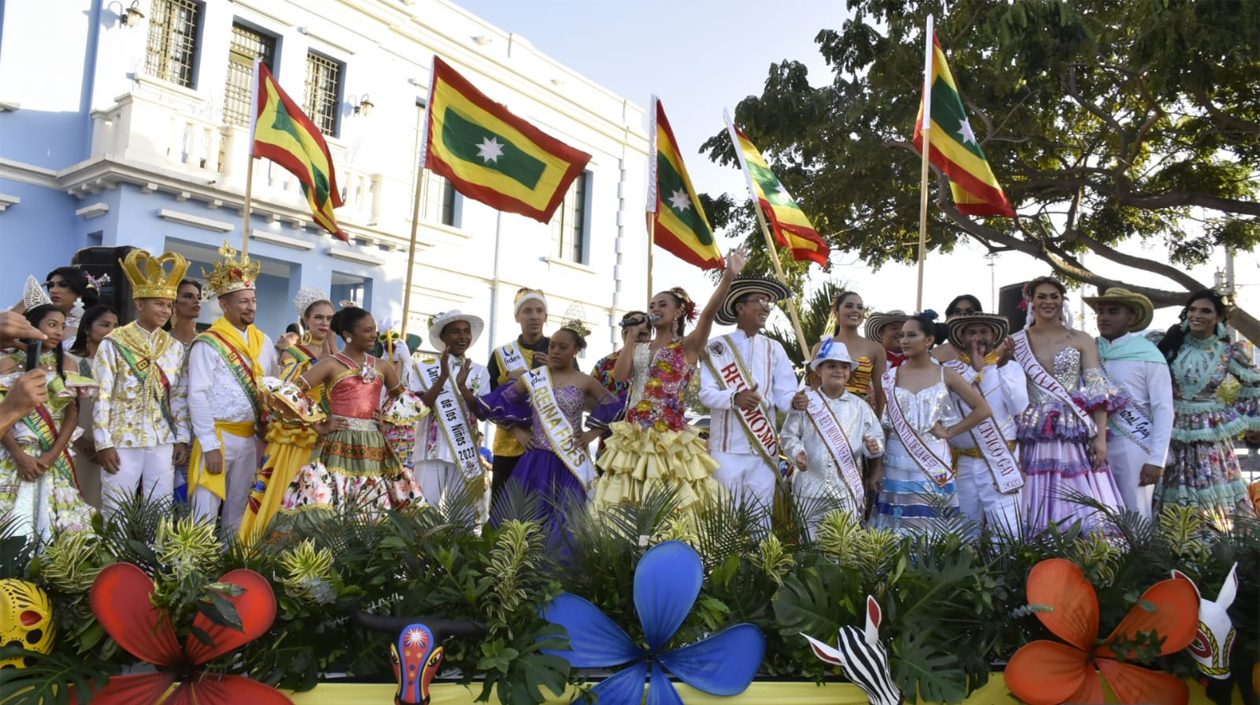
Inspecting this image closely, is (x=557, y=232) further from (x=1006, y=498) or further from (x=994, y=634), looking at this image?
(x=994, y=634)

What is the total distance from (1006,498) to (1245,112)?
9024 millimetres

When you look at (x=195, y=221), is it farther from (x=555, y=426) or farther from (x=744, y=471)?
(x=744, y=471)

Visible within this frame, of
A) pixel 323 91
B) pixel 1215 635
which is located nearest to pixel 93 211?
pixel 323 91

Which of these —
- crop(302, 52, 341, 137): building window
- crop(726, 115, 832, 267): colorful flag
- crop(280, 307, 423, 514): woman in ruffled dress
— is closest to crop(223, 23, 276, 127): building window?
crop(302, 52, 341, 137): building window

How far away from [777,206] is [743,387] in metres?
3.42

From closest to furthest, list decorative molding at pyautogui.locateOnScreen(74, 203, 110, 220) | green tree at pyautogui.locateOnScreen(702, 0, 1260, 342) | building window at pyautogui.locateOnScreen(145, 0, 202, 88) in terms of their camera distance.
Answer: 1. green tree at pyautogui.locateOnScreen(702, 0, 1260, 342)
2. decorative molding at pyautogui.locateOnScreen(74, 203, 110, 220)
3. building window at pyautogui.locateOnScreen(145, 0, 202, 88)

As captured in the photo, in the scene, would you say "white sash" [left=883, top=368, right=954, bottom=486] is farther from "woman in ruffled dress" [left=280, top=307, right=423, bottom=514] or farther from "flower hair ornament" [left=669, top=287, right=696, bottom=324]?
"woman in ruffled dress" [left=280, top=307, right=423, bottom=514]

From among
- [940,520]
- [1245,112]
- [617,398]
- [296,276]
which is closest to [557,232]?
[296,276]

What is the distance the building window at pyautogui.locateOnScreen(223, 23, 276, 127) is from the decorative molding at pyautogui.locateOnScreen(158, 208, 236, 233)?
1.92 meters

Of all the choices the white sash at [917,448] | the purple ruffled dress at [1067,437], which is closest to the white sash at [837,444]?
the white sash at [917,448]

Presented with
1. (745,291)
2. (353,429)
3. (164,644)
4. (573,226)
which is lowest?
(164,644)

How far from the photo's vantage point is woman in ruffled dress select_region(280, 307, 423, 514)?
511 cm

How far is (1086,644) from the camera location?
2420 mm

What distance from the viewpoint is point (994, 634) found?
7.94 ft
